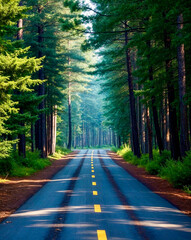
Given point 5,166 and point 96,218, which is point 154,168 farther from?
point 96,218

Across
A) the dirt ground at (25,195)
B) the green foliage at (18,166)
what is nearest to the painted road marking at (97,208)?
the dirt ground at (25,195)

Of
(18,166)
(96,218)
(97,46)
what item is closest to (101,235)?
(96,218)

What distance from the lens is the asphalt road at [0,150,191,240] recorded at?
520 centimetres

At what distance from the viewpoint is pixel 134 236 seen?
509 centimetres

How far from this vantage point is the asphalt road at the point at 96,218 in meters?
5.20

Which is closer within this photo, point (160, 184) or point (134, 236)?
point (134, 236)

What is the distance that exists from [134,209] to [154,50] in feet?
31.0

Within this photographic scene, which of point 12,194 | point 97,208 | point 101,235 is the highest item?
point 101,235

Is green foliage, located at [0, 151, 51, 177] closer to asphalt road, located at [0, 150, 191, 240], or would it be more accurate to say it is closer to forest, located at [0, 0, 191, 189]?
forest, located at [0, 0, 191, 189]

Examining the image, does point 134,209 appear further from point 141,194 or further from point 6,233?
point 6,233

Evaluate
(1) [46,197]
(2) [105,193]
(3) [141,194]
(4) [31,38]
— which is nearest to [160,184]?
(3) [141,194]

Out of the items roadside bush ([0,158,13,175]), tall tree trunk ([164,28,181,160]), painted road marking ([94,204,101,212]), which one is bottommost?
painted road marking ([94,204,101,212])

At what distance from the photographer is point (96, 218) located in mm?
6285

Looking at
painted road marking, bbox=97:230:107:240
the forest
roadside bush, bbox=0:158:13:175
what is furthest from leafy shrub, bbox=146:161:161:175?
painted road marking, bbox=97:230:107:240
